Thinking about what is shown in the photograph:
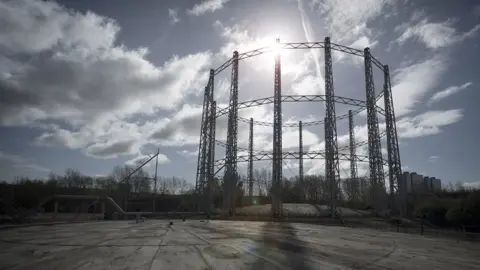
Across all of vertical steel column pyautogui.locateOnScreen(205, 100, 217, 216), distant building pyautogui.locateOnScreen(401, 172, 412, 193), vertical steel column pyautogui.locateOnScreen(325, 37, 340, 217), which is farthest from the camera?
vertical steel column pyautogui.locateOnScreen(205, 100, 217, 216)

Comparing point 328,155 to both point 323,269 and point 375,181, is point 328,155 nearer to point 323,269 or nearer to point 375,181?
point 375,181

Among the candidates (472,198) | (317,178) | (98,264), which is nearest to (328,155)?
(472,198)

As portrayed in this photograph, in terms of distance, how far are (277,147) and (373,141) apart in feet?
33.3

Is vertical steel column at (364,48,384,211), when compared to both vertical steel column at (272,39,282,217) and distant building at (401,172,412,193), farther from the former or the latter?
vertical steel column at (272,39,282,217)

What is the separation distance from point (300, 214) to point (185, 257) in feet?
94.9

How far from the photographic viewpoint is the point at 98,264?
27.3 ft

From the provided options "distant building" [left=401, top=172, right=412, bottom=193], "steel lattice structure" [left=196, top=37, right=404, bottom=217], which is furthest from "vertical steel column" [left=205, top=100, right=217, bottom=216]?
"distant building" [left=401, top=172, right=412, bottom=193]

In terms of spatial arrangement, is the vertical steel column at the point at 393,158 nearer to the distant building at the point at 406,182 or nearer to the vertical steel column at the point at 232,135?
the distant building at the point at 406,182

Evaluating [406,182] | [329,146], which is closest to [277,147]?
[329,146]

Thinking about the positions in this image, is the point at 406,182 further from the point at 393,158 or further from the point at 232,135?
the point at 232,135

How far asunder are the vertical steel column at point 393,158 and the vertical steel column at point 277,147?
11.8 m

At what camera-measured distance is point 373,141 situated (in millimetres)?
34031

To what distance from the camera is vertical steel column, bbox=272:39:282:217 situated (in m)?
33.5

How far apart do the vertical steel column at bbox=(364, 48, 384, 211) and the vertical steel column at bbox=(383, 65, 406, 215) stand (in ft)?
3.98
